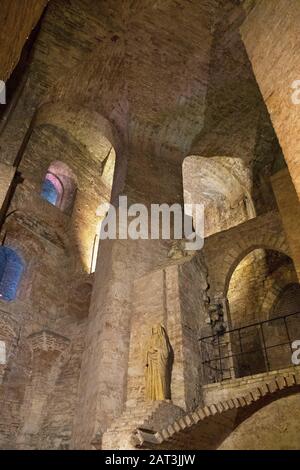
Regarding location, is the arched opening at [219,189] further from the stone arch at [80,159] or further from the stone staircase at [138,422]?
the stone staircase at [138,422]

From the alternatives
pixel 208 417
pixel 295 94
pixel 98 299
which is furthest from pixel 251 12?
pixel 98 299

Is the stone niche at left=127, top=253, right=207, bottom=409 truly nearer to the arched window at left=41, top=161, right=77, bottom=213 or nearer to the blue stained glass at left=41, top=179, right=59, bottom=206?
the arched window at left=41, top=161, right=77, bottom=213

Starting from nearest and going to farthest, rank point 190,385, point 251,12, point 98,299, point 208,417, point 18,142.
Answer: point 251,12 → point 208,417 → point 190,385 → point 98,299 → point 18,142

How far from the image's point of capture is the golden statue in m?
7.05

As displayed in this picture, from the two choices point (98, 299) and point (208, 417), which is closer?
point (208, 417)

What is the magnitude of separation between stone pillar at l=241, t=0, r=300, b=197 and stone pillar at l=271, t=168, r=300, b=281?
15.6ft

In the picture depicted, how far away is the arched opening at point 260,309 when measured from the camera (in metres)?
12.7

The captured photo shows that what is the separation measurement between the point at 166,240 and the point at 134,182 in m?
2.37

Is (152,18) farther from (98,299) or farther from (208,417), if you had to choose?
(208,417)

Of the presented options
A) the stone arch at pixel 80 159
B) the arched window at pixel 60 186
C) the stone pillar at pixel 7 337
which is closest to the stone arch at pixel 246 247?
the stone arch at pixel 80 159

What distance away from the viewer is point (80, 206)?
15.3 meters

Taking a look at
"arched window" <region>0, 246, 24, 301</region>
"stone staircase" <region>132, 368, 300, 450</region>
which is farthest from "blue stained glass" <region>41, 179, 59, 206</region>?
"stone staircase" <region>132, 368, 300, 450</region>

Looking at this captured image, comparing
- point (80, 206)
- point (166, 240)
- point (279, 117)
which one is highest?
point (80, 206)

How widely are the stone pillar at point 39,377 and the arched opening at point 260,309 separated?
226 inches
